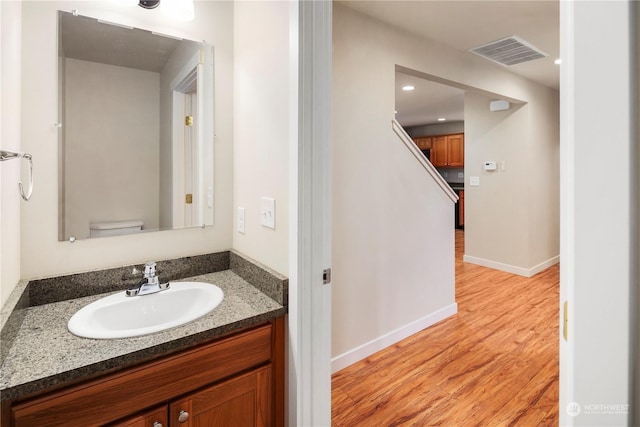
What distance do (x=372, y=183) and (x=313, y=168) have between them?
3.92ft

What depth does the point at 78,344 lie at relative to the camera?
0.96m

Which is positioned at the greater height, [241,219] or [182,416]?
[241,219]

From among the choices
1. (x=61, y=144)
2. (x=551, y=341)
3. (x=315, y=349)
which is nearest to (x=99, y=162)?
(x=61, y=144)

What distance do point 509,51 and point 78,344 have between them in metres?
3.60

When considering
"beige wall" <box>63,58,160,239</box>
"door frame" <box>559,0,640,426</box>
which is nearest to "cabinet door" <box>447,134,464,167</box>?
"beige wall" <box>63,58,160,239</box>

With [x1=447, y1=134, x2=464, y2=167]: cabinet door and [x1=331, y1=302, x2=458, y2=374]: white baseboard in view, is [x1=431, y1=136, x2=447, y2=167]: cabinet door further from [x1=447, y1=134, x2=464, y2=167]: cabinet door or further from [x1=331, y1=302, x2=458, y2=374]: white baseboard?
[x1=331, y1=302, x2=458, y2=374]: white baseboard

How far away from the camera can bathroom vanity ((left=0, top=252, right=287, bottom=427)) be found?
847 millimetres

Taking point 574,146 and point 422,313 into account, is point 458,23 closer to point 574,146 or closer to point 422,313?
point 422,313

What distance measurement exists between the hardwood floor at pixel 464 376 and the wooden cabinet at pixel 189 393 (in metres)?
0.78

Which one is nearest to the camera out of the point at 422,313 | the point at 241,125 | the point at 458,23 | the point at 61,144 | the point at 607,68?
the point at 607,68

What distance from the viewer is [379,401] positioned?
6.25ft

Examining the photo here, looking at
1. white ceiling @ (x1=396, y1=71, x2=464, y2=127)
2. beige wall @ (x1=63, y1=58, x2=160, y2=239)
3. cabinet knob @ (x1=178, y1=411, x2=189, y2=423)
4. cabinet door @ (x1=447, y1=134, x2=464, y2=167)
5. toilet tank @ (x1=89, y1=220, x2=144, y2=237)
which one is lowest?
cabinet knob @ (x1=178, y1=411, x2=189, y2=423)

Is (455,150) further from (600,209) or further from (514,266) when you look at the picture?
(600,209)

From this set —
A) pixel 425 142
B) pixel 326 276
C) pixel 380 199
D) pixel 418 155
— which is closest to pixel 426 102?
pixel 425 142
